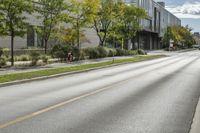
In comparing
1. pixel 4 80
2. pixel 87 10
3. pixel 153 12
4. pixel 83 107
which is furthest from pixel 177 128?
pixel 153 12

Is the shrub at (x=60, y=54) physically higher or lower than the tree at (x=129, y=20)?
lower

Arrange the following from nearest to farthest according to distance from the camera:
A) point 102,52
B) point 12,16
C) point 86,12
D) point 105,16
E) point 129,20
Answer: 1. point 12,16
2. point 86,12
3. point 102,52
4. point 105,16
5. point 129,20

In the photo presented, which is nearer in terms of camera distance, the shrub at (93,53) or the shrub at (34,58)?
the shrub at (34,58)

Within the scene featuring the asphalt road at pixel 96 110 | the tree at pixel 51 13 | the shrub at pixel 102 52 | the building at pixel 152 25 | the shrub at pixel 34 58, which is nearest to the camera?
the asphalt road at pixel 96 110

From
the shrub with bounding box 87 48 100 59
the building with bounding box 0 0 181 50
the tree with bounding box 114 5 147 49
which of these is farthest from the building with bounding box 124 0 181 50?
the shrub with bounding box 87 48 100 59

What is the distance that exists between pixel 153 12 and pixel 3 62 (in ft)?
325

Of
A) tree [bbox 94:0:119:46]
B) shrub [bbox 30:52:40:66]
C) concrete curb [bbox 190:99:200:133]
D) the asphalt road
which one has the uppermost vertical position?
tree [bbox 94:0:119:46]

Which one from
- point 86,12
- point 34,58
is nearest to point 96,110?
point 34,58

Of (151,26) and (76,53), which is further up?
(151,26)

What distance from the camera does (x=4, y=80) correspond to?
19672 mm

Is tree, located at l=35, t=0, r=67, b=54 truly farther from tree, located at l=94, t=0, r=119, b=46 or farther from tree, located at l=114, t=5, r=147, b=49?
tree, located at l=114, t=5, r=147, b=49

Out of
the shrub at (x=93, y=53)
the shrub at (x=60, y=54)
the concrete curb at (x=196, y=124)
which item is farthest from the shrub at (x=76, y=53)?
the concrete curb at (x=196, y=124)

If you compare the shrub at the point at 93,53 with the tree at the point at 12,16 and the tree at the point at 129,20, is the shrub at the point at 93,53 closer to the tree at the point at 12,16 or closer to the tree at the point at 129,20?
the tree at the point at 129,20

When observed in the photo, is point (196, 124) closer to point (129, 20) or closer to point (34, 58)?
point (34, 58)
